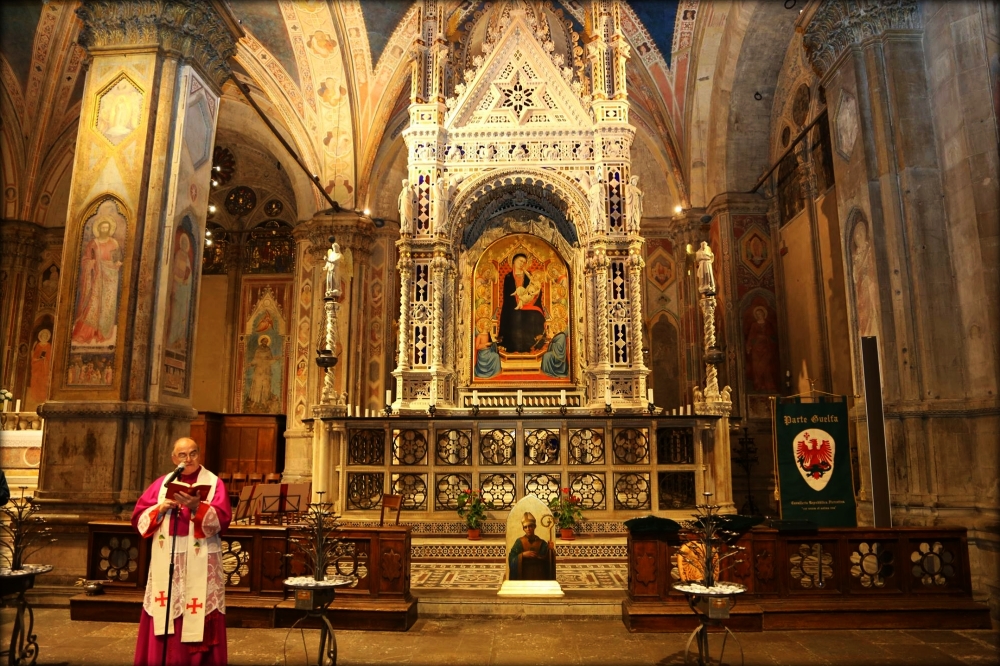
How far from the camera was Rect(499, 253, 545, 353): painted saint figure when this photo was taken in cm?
1424

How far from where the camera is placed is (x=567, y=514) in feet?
30.6

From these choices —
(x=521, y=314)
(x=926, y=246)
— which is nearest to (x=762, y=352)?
(x=521, y=314)

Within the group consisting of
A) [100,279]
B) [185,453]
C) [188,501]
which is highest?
[100,279]

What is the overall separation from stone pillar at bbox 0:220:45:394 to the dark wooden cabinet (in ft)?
13.9

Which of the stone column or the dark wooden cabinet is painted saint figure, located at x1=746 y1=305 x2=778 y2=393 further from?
the dark wooden cabinet

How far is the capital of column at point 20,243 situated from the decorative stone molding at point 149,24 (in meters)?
10.2

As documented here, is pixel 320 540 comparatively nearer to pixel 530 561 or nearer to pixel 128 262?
pixel 530 561

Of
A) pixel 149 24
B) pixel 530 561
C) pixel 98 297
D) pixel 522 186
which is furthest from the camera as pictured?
pixel 522 186

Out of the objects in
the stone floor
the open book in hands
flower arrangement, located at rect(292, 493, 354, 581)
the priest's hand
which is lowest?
the stone floor

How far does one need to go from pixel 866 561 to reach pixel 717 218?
9697 mm

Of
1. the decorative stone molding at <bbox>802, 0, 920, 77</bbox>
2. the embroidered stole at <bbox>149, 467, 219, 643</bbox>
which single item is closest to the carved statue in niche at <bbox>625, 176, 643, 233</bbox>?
the decorative stone molding at <bbox>802, 0, 920, 77</bbox>

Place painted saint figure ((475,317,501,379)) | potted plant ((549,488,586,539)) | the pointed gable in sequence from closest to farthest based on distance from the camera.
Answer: potted plant ((549,488,586,539)) → the pointed gable → painted saint figure ((475,317,501,379))

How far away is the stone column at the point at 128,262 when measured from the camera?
7.35 metres

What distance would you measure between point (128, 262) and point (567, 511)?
6374 millimetres
